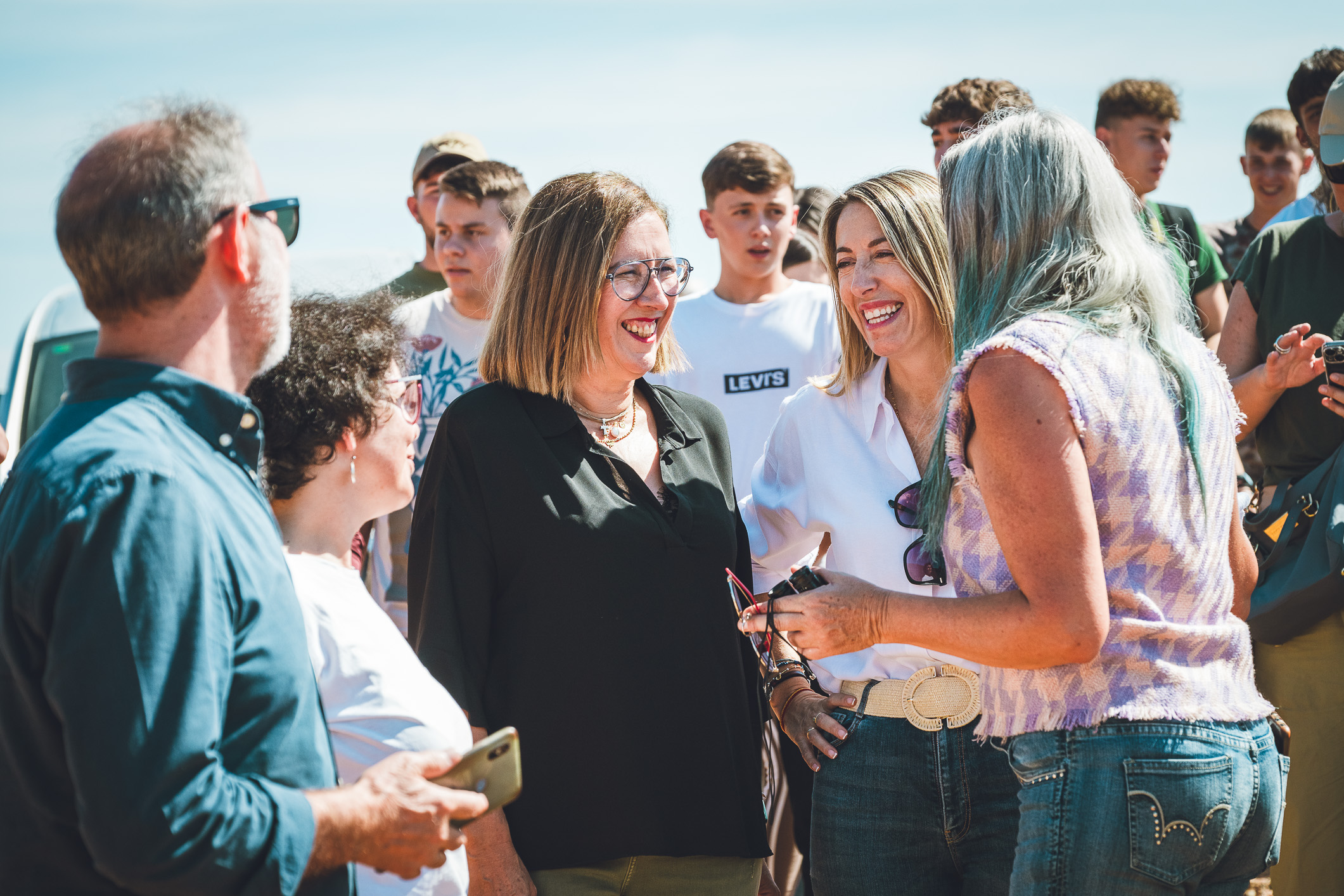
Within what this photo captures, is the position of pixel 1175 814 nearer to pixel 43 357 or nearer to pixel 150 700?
pixel 150 700

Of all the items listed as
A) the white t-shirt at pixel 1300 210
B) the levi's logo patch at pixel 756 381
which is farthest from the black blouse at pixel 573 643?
the white t-shirt at pixel 1300 210

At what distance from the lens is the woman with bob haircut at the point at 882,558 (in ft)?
8.28

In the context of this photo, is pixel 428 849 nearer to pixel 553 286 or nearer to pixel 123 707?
pixel 123 707

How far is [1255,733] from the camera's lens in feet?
6.38

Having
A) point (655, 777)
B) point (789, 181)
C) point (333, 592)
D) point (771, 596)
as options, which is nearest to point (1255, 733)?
point (771, 596)

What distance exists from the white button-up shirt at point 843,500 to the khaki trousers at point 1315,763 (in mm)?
1503

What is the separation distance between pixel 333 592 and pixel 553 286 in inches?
39.4

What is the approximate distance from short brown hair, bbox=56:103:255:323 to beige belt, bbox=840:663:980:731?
1.73 meters

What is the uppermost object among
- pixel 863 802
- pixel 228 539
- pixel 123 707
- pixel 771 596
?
pixel 228 539

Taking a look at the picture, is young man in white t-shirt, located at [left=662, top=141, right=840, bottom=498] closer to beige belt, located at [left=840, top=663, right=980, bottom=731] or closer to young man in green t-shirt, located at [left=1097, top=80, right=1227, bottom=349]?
young man in green t-shirt, located at [left=1097, top=80, right=1227, bottom=349]

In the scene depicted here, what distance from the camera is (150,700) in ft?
4.50

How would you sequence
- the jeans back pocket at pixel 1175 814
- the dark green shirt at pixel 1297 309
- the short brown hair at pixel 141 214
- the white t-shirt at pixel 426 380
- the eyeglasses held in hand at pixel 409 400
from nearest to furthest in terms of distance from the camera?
the short brown hair at pixel 141 214
the jeans back pocket at pixel 1175 814
the eyeglasses held in hand at pixel 409 400
the dark green shirt at pixel 1297 309
the white t-shirt at pixel 426 380

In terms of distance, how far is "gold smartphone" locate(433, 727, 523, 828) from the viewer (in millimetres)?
1677

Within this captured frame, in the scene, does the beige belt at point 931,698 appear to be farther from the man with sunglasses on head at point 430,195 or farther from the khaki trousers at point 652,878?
the man with sunglasses on head at point 430,195
